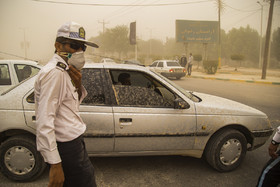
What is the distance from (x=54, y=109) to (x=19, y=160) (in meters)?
1.84

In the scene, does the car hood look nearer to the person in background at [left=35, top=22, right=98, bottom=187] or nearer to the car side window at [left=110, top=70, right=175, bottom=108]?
the car side window at [left=110, top=70, right=175, bottom=108]

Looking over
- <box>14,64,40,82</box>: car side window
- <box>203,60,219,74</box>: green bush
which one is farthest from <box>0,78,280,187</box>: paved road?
<box>203,60,219,74</box>: green bush

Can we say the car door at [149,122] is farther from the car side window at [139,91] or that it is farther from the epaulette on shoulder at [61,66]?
the epaulette on shoulder at [61,66]

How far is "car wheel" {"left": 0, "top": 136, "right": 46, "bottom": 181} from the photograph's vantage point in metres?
2.80

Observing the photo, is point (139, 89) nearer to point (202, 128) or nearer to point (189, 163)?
point (202, 128)

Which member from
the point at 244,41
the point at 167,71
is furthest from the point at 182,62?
the point at 244,41

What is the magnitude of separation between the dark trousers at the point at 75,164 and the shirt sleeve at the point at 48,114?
125 mm

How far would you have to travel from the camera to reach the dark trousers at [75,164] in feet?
5.17

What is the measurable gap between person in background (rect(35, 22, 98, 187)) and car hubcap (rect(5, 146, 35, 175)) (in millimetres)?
1464

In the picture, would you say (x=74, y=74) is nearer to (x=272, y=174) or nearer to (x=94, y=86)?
(x=94, y=86)

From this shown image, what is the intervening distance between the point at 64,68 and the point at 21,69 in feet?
17.2

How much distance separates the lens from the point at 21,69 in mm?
5988

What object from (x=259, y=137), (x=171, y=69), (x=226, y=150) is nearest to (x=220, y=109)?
(x=226, y=150)

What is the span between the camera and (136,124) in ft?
9.50
